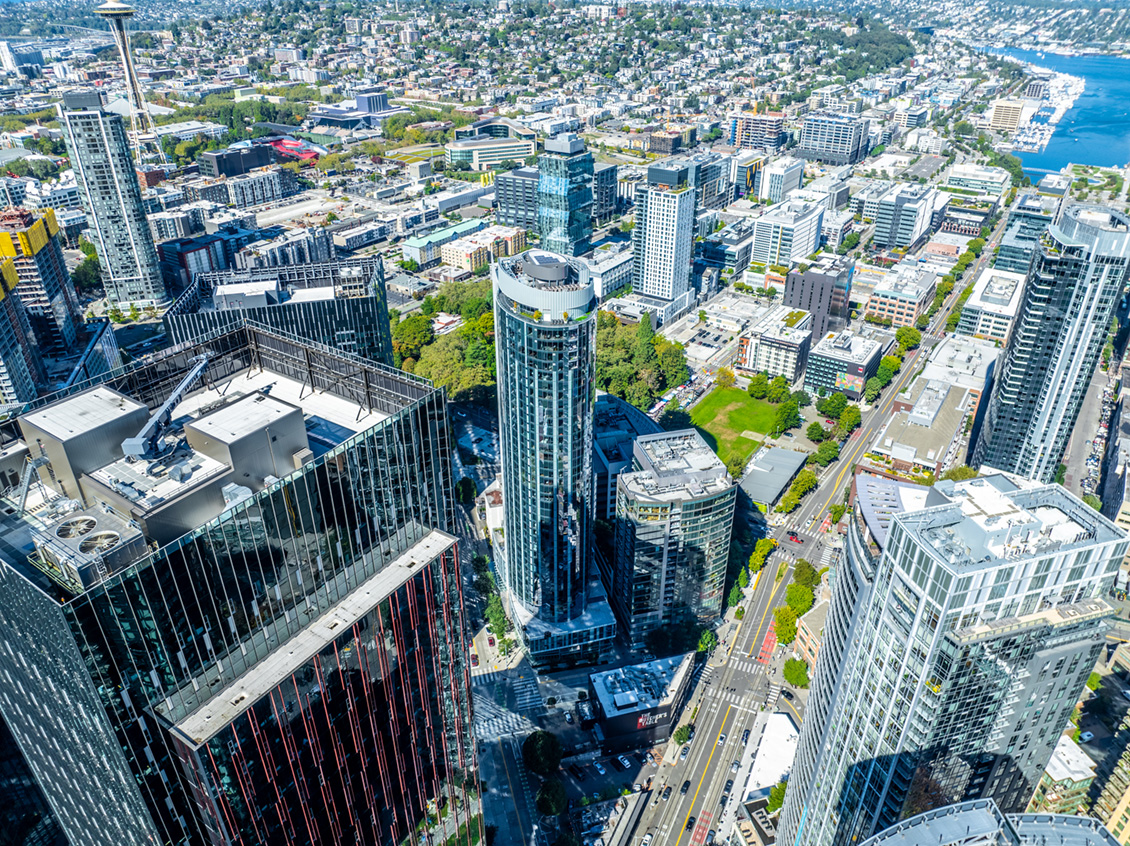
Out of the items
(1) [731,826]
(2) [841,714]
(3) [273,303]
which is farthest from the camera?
(3) [273,303]

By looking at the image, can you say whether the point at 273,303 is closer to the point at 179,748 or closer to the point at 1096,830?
the point at 179,748

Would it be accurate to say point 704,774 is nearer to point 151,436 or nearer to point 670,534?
point 670,534

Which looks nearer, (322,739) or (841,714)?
(322,739)

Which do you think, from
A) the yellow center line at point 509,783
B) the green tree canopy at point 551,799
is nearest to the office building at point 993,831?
the green tree canopy at point 551,799

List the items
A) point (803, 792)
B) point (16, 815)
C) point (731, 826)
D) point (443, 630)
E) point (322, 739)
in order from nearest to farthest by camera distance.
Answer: point (322, 739) < point (443, 630) < point (16, 815) < point (803, 792) < point (731, 826)

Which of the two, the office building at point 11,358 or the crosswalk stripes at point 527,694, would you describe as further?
the office building at point 11,358

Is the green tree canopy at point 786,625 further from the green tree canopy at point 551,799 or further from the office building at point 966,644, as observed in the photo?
the office building at point 966,644

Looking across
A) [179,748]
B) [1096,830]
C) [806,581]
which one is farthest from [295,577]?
[806,581]

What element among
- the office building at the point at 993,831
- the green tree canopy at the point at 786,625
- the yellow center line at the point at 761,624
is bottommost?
the yellow center line at the point at 761,624
